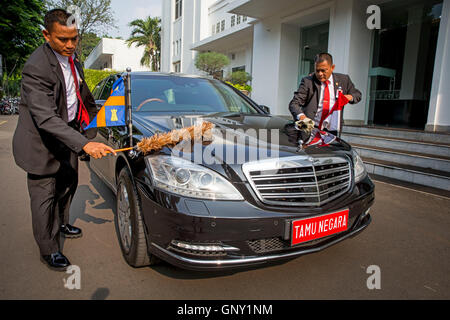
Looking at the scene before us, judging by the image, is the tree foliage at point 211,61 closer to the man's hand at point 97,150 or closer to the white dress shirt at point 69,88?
the white dress shirt at point 69,88

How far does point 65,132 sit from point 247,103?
2.19 m

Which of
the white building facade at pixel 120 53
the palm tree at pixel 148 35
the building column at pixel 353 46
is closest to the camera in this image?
the building column at pixel 353 46

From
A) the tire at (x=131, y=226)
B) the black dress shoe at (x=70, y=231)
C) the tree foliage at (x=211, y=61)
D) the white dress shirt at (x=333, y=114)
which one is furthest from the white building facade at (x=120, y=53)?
the tire at (x=131, y=226)

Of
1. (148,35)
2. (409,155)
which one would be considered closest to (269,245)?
(409,155)

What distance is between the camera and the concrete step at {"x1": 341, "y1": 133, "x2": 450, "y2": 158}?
5.57 meters

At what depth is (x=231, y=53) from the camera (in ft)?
66.1

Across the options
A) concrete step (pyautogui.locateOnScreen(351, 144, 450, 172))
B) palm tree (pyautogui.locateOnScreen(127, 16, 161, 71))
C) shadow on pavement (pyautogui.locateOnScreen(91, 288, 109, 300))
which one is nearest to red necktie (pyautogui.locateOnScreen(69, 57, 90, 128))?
shadow on pavement (pyautogui.locateOnScreen(91, 288, 109, 300))

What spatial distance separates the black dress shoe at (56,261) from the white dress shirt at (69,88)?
1.07 metres

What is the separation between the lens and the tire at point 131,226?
7.03 feet

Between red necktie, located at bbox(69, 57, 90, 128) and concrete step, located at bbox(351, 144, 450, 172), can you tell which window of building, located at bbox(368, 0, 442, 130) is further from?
red necktie, located at bbox(69, 57, 90, 128)

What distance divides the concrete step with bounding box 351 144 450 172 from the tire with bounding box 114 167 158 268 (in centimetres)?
490

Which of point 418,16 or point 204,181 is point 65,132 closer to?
point 204,181

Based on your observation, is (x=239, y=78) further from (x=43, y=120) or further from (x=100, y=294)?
(x=100, y=294)

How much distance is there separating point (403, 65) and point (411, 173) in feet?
17.3
